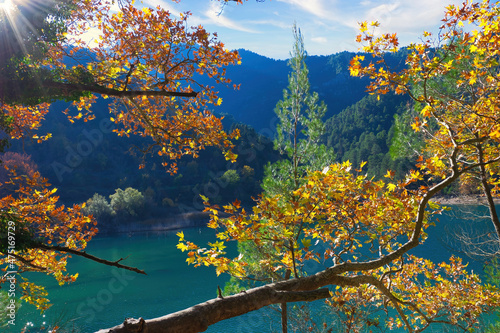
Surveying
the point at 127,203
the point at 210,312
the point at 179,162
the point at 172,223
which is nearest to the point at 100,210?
the point at 127,203

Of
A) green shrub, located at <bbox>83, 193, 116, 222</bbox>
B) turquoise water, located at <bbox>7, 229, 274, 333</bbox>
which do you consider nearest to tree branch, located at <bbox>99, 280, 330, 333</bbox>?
turquoise water, located at <bbox>7, 229, 274, 333</bbox>

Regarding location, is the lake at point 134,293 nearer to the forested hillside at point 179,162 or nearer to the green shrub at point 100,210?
the green shrub at point 100,210

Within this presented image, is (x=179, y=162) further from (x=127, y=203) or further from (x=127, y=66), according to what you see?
(x=127, y=66)

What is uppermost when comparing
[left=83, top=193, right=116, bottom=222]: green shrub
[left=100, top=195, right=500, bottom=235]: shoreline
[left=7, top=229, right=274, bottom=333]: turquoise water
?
[left=83, top=193, right=116, bottom=222]: green shrub

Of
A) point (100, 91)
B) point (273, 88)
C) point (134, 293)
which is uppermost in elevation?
point (273, 88)

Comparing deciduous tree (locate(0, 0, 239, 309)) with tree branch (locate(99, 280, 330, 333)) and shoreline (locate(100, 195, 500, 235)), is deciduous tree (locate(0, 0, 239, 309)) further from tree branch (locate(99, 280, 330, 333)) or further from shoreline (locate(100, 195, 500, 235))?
shoreline (locate(100, 195, 500, 235))

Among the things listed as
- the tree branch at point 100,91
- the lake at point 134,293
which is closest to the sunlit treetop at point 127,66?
the tree branch at point 100,91

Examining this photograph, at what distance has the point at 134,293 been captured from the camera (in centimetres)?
1706

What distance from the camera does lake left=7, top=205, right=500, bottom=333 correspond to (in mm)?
12695

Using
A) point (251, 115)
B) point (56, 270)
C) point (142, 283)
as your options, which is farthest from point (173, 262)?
point (251, 115)

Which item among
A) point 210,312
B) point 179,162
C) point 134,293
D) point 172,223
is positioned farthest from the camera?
point 179,162

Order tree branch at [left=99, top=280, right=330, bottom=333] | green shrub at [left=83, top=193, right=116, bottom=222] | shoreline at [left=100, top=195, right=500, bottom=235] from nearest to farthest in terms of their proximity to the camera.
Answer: tree branch at [left=99, top=280, right=330, bottom=333]
green shrub at [left=83, top=193, right=116, bottom=222]
shoreline at [left=100, top=195, right=500, bottom=235]

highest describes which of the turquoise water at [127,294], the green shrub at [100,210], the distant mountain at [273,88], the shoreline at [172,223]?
the distant mountain at [273,88]

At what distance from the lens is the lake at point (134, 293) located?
12.7 meters
